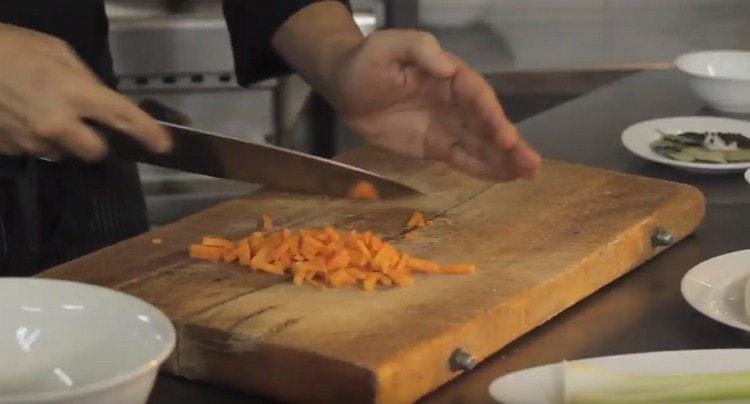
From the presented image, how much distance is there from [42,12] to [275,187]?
30cm

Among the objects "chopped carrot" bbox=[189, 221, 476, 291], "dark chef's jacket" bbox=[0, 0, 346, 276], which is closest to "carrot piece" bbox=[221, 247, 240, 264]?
"chopped carrot" bbox=[189, 221, 476, 291]

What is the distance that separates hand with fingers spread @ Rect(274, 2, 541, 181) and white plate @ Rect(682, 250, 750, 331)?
17cm

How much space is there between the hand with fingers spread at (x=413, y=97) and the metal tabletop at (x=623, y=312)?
141 millimetres

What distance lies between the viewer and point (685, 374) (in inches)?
30.4

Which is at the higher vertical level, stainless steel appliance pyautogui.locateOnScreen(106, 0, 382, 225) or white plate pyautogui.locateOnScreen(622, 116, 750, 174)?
white plate pyautogui.locateOnScreen(622, 116, 750, 174)

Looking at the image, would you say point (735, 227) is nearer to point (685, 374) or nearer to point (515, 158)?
point (515, 158)

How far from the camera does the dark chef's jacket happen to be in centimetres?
125

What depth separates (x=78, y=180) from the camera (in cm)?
130

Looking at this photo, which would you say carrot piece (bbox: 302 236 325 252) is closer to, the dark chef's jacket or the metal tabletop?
the metal tabletop

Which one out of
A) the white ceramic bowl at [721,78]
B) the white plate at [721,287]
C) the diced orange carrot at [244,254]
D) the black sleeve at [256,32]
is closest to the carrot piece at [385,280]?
the diced orange carrot at [244,254]

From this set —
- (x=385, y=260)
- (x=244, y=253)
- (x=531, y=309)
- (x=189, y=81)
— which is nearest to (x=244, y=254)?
(x=244, y=253)

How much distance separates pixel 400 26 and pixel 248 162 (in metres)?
0.98

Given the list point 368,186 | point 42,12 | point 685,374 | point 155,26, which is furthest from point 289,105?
point 685,374

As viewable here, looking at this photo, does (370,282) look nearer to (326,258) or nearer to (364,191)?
(326,258)
